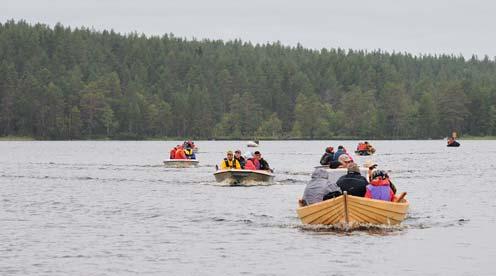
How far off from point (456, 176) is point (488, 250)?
38158 mm

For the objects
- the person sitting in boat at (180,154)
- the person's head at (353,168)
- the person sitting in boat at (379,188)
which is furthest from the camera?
the person sitting in boat at (180,154)

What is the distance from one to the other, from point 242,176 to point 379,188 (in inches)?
820

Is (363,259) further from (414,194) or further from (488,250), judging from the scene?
(414,194)

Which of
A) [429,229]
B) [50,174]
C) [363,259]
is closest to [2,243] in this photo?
[363,259]

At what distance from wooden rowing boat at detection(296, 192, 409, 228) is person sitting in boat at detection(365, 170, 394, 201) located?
45cm

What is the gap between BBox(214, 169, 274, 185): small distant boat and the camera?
5175 centimetres

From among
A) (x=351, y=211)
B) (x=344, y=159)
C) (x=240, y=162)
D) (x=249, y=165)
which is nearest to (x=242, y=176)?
(x=249, y=165)

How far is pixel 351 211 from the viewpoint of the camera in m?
30.5

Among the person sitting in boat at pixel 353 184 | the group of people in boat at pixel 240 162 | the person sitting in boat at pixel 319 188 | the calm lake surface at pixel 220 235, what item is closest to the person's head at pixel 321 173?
the person sitting in boat at pixel 319 188

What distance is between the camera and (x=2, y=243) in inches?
1158

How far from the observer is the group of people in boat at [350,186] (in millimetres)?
30641

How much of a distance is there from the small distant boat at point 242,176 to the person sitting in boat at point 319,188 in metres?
19.6

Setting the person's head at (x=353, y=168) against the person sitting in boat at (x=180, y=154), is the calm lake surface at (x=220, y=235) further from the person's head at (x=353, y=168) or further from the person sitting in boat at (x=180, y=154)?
the person sitting in boat at (x=180, y=154)

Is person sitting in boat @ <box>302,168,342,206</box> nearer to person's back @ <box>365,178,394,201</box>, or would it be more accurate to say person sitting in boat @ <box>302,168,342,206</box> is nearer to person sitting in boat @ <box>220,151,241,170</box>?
person's back @ <box>365,178,394,201</box>
